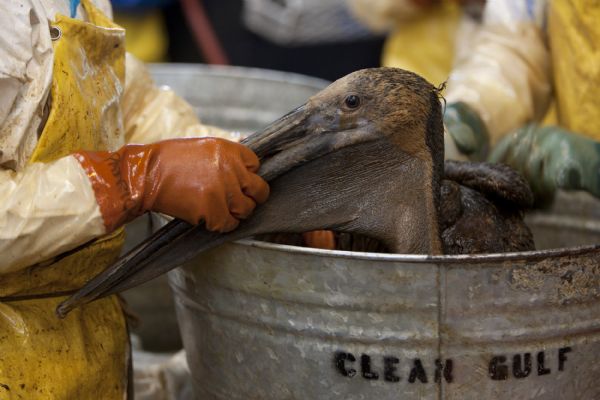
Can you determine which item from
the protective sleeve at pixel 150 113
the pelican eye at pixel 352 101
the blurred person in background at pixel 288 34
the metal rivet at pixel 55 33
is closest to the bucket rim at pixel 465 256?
the pelican eye at pixel 352 101

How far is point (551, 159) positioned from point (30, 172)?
3.41 feet

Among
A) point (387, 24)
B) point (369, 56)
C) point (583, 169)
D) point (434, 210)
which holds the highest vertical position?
point (434, 210)

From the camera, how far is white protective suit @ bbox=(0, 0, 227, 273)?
1529 millimetres

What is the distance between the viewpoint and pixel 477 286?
147cm

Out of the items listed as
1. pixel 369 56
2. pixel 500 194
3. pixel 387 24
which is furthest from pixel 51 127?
pixel 369 56

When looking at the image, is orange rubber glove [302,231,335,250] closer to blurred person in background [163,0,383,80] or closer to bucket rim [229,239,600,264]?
bucket rim [229,239,600,264]

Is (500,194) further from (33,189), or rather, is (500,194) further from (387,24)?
(387,24)

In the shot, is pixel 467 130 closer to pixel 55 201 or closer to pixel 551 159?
pixel 551 159

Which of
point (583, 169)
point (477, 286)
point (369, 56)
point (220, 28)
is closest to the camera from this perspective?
point (477, 286)

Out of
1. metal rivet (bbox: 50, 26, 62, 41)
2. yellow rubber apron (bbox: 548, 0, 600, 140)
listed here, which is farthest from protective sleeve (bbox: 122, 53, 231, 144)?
yellow rubber apron (bbox: 548, 0, 600, 140)

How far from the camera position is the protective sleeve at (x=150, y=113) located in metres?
2.07

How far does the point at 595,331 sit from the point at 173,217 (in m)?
0.67

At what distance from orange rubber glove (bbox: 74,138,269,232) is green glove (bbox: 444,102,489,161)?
2.35 ft

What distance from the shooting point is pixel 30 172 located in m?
1.56
